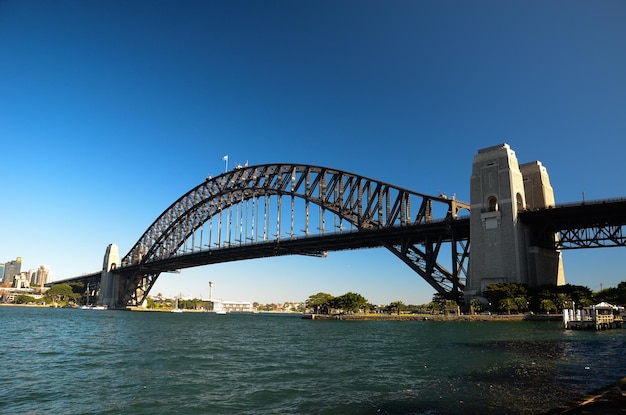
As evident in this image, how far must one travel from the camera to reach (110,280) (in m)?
162

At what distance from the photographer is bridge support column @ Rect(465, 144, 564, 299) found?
70.2 metres

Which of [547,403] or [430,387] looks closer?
[547,403]

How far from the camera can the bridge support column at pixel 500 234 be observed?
70250 millimetres

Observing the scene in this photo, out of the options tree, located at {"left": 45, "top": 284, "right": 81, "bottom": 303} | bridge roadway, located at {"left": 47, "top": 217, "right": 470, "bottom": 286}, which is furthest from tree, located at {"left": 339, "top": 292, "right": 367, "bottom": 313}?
tree, located at {"left": 45, "top": 284, "right": 81, "bottom": 303}

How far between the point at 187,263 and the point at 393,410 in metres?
128

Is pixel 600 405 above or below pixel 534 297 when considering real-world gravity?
below

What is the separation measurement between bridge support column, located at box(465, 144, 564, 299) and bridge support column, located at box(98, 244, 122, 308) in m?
129

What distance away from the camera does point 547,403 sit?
1540 centimetres

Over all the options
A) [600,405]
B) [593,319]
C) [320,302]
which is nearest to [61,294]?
[320,302]

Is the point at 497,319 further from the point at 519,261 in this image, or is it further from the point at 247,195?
the point at 247,195

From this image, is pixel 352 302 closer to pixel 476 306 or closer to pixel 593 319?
pixel 476 306

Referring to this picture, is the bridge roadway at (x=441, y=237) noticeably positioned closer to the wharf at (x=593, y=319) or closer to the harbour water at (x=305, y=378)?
the wharf at (x=593, y=319)

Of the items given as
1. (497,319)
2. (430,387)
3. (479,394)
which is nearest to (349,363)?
(430,387)

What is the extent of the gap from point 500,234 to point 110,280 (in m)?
137
